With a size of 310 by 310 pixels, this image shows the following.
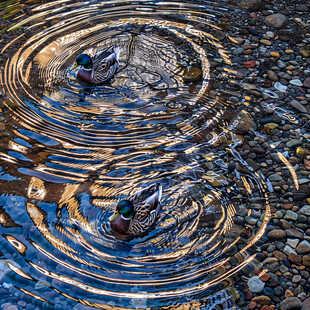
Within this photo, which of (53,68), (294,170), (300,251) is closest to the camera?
(300,251)

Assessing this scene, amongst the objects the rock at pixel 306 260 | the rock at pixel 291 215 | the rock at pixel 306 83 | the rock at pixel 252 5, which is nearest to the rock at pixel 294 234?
the rock at pixel 291 215

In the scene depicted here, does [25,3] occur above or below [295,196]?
above

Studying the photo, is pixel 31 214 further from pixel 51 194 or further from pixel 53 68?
pixel 53 68

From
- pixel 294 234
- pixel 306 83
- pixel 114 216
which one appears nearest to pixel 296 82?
pixel 306 83

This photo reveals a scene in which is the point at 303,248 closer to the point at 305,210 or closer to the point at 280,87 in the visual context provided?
the point at 305,210

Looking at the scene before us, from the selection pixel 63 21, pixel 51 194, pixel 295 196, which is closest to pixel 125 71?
pixel 63 21

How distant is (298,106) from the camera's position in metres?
7.81

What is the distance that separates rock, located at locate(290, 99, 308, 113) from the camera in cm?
777

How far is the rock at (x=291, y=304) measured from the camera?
538 centimetres

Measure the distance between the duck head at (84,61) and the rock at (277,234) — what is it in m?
4.13

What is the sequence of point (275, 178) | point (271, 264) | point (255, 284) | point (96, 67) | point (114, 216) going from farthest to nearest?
point (96, 67) < point (275, 178) < point (114, 216) < point (271, 264) < point (255, 284)

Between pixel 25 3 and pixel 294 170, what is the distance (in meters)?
6.58

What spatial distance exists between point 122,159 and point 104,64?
2146 mm

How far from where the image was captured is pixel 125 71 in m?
8.66
